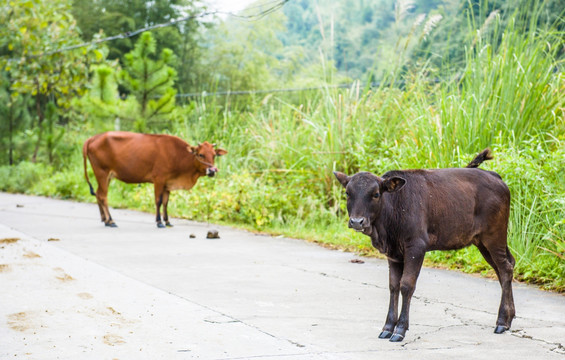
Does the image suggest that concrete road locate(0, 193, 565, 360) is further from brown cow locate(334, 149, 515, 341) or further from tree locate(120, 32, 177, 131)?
tree locate(120, 32, 177, 131)

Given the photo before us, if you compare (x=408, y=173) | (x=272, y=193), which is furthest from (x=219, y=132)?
(x=408, y=173)

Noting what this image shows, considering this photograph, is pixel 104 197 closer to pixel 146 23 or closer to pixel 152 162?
pixel 152 162

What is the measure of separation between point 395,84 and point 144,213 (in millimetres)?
5906

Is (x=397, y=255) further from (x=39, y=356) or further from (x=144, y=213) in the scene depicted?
(x=144, y=213)

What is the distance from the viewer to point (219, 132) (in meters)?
17.1

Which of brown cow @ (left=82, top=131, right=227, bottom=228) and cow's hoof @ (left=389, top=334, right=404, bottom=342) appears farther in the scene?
brown cow @ (left=82, top=131, right=227, bottom=228)

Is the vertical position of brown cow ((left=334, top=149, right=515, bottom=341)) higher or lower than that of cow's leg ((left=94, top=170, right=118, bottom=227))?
higher

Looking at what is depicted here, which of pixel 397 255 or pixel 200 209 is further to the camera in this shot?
pixel 200 209

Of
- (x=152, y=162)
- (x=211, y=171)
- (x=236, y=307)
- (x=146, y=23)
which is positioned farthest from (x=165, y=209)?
(x=146, y=23)

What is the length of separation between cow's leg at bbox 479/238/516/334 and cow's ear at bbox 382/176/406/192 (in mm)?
912

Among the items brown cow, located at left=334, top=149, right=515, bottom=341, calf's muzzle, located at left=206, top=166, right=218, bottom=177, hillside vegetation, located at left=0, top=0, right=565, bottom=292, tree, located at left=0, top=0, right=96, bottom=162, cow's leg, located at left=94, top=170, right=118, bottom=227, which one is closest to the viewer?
brown cow, located at left=334, top=149, right=515, bottom=341

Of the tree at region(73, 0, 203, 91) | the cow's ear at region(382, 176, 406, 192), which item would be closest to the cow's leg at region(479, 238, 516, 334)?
the cow's ear at region(382, 176, 406, 192)

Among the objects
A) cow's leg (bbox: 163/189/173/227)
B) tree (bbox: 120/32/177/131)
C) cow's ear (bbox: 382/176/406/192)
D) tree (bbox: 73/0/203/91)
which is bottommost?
cow's leg (bbox: 163/189/173/227)

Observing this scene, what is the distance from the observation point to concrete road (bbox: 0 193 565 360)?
5.04 metres
